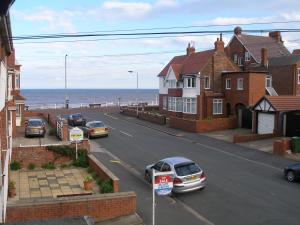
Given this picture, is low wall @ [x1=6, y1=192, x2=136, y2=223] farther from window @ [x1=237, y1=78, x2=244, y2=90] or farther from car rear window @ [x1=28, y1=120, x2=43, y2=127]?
window @ [x1=237, y1=78, x2=244, y2=90]

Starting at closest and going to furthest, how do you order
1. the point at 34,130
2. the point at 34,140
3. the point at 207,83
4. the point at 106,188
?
1. the point at 106,188
2. the point at 34,140
3. the point at 34,130
4. the point at 207,83

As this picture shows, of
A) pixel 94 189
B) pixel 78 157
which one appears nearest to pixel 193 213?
pixel 94 189

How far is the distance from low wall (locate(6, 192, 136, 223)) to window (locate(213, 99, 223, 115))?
3120cm

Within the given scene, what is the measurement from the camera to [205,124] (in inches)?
1620

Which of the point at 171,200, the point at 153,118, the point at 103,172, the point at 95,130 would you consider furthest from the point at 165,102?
the point at 171,200

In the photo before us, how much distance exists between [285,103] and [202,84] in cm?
1175

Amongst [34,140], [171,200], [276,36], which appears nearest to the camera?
[171,200]

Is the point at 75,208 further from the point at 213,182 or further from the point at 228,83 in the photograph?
the point at 228,83

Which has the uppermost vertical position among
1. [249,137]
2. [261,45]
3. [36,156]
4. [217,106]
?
[261,45]

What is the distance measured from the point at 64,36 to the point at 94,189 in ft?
25.9

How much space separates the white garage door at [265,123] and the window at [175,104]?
45.2 feet

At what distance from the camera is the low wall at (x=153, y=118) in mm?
47487

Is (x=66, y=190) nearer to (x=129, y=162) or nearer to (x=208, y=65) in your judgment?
(x=129, y=162)

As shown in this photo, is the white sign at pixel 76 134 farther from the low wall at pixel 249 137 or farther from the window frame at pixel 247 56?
the window frame at pixel 247 56
